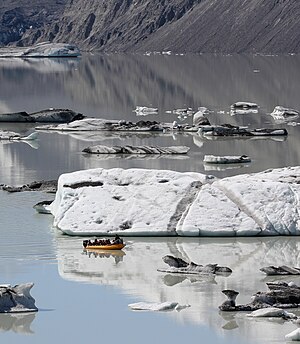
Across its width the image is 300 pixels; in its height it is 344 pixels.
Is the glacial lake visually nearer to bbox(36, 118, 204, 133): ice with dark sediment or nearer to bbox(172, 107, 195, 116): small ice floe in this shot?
bbox(36, 118, 204, 133): ice with dark sediment

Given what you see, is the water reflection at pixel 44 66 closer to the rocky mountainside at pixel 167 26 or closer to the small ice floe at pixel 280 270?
the rocky mountainside at pixel 167 26

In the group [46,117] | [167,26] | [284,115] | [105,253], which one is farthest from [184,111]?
[167,26]

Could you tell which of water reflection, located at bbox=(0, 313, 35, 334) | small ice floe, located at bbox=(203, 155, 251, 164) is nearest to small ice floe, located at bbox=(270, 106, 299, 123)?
small ice floe, located at bbox=(203, 155, 251, 164)

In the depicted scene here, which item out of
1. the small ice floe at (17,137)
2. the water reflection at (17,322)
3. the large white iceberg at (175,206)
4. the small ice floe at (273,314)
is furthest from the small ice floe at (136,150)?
the small ice floe at (273,314)

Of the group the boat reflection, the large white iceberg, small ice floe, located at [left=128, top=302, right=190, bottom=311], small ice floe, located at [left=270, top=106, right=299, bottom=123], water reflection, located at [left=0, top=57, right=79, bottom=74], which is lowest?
water reflection, located at [left=0, top=57, right=79, bottom=74]

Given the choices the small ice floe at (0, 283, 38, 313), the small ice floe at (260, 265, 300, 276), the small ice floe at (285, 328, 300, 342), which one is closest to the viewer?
the small ice floe at (285, 328, 300, 342)

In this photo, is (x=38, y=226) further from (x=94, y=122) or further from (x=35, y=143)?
(x=94, y=122)

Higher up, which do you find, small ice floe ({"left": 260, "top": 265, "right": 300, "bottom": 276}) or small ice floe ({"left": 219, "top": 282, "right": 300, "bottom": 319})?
small ice floe ({"left": 219, "top": 282, "right": 300, "bottom": 319})
